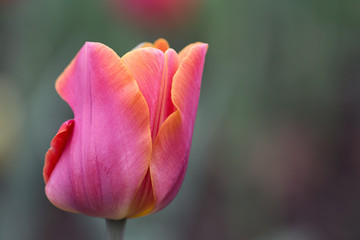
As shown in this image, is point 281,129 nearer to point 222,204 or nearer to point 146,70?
point 222,204

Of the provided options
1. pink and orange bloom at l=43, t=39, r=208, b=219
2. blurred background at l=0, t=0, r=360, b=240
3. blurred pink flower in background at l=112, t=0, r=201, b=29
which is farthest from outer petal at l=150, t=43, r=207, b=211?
blurred pink flower in background at l=112, t=0, r=201, b=29

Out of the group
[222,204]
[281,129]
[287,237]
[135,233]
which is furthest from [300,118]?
[135,233]

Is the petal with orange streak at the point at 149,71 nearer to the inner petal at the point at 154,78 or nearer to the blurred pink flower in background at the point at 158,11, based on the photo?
the inner petal at the point at 154,78

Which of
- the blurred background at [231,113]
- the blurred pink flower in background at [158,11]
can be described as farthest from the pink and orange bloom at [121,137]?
the blurred pink flower in background at [158,11]

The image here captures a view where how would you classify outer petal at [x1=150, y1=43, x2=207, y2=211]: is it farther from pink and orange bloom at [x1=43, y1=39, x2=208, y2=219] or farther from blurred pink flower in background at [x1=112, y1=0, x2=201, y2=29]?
blurred pink flower in background at [x1=112, y1=0, x2=201, y2=29]

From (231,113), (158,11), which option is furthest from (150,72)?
(231,113)

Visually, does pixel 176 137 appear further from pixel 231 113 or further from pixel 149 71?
pixel 231 113
